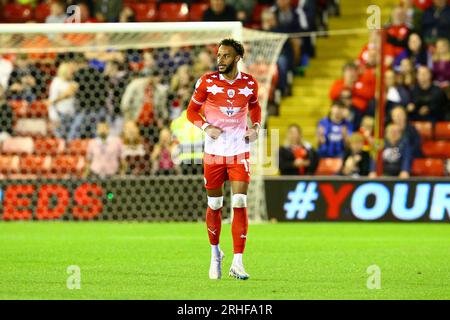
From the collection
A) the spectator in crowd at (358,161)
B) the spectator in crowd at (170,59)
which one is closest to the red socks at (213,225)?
the spectator in crowd at (358,161)

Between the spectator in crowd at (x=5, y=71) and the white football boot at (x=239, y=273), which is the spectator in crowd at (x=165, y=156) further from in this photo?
the white football boot at (x=239, y=273)

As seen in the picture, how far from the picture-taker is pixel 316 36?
21.2 m

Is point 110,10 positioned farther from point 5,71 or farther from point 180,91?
point 180,91

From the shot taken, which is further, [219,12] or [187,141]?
[219,12]

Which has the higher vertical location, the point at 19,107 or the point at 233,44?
the point at 233,44

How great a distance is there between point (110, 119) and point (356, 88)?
3.83 metres

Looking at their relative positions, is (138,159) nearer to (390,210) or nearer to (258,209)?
(258,209)

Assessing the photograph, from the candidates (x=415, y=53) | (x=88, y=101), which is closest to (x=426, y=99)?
(x=415, y=53)

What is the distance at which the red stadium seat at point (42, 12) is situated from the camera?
21.8 metres

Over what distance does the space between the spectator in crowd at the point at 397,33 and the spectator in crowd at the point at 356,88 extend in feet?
2.28

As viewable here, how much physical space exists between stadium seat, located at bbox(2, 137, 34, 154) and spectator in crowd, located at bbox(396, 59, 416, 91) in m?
5.70

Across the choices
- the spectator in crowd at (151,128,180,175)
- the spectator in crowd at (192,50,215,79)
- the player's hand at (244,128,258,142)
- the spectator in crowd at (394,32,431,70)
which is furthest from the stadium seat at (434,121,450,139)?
the player's hand at (244,128,258,142)

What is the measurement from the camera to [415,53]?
18.8 meters

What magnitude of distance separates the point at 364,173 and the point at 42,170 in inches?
194
